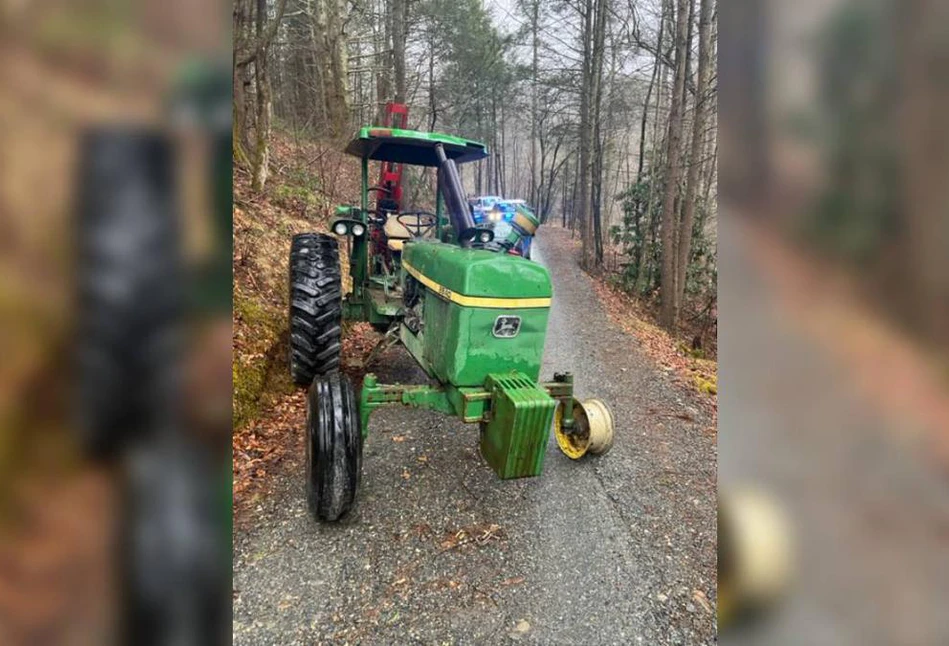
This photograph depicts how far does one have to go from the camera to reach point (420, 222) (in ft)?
20.5

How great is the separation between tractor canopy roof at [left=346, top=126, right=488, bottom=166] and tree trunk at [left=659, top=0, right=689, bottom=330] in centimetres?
613

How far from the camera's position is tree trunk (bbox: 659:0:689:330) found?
971cm

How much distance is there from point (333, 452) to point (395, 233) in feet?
12.8

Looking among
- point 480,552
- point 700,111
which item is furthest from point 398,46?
point 480,552

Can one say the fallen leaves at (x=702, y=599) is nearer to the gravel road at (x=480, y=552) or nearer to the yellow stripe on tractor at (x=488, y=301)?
the gravel road at (x=480, y=552)

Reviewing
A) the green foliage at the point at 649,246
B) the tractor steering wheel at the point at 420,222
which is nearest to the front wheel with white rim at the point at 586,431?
the tractor steering wheel at the point at 420,222

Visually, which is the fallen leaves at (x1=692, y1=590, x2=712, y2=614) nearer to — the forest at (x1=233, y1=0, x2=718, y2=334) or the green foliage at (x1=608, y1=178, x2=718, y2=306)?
the forest at (x1=233, y1=0, x2=718, y2=334)
